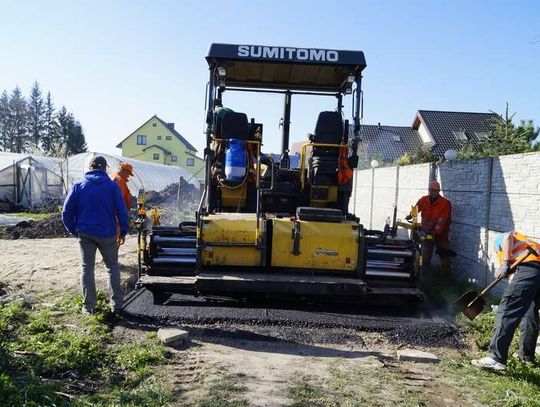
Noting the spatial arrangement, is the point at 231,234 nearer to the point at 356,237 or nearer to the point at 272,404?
the point at 356,237

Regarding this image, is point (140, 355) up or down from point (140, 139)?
down

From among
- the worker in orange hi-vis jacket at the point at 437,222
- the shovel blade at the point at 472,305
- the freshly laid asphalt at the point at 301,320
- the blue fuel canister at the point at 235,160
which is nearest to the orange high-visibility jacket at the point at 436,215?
the worker in orange hi-vis jacket at the point at 437,222

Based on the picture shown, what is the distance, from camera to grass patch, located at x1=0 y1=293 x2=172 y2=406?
3.41 meters

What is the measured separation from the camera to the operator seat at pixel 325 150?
6718 millimetres

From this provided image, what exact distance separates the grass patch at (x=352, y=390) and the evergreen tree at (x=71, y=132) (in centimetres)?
6234

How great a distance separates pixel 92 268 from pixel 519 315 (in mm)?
4153

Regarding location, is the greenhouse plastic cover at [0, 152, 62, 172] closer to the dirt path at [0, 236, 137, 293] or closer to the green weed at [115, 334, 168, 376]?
the dirt path at [0, 236, 137, 293]

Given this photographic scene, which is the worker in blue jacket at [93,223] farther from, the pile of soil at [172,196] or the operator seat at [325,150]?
the pile of soil at [172,196]

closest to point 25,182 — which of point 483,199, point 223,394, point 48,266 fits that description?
point 48,266

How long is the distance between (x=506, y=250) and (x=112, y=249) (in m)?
3.91

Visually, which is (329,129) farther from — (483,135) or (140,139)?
(140,139)

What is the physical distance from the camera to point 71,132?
63844mm

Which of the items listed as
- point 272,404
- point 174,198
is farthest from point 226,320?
point 174,198

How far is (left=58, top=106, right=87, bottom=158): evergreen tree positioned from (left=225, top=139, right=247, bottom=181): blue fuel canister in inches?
2340
